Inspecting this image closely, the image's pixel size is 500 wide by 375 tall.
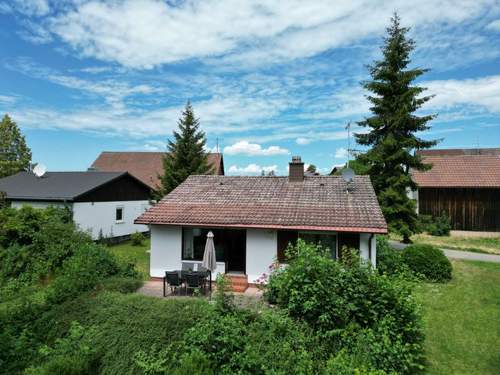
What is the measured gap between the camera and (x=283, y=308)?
24.8ft

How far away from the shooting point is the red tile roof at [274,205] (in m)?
11.8

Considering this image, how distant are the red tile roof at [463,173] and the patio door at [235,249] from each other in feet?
62.5

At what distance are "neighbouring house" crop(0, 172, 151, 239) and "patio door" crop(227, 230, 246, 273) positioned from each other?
9.80 m

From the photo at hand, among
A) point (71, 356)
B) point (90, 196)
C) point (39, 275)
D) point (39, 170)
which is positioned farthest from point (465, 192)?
point (39, 170)

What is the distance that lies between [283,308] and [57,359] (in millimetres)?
4794

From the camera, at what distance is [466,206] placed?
25.9m

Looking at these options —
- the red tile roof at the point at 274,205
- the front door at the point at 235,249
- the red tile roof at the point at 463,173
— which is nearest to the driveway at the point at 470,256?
the red tile roof at the point at 274,205

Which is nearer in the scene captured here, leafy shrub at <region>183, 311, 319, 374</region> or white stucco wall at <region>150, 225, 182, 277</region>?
leafy shrub at <region>183, 311, 319, 374</region>

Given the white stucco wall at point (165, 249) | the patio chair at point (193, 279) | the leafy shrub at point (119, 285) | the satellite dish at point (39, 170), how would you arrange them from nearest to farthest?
the leafy shrub at point (119, 285), the patio chair at point (193, 279), the white stucco wall at point (165, 249), the satellite dish at point (39, 170)

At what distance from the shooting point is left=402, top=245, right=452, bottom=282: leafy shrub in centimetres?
1336

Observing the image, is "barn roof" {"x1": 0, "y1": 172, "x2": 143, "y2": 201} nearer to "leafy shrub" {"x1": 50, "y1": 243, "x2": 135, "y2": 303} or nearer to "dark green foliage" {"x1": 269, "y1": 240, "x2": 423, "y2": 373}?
"leafy shrub" {"x1": 50, "y1": 243, "x2": 135, "y2": 303}

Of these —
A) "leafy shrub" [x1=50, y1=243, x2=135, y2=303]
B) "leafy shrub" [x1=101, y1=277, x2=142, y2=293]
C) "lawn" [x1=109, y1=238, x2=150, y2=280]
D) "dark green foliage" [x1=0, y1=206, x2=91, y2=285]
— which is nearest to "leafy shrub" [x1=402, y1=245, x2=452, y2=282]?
"leafy shrub" [x1=101, y1=277, x2=142, y2=293]

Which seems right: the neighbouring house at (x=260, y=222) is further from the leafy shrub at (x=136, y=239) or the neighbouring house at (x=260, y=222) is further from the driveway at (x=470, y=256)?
the leafy shrub at (x=136, y=239)

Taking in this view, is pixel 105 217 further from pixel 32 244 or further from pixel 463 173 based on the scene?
pixel 463 173
